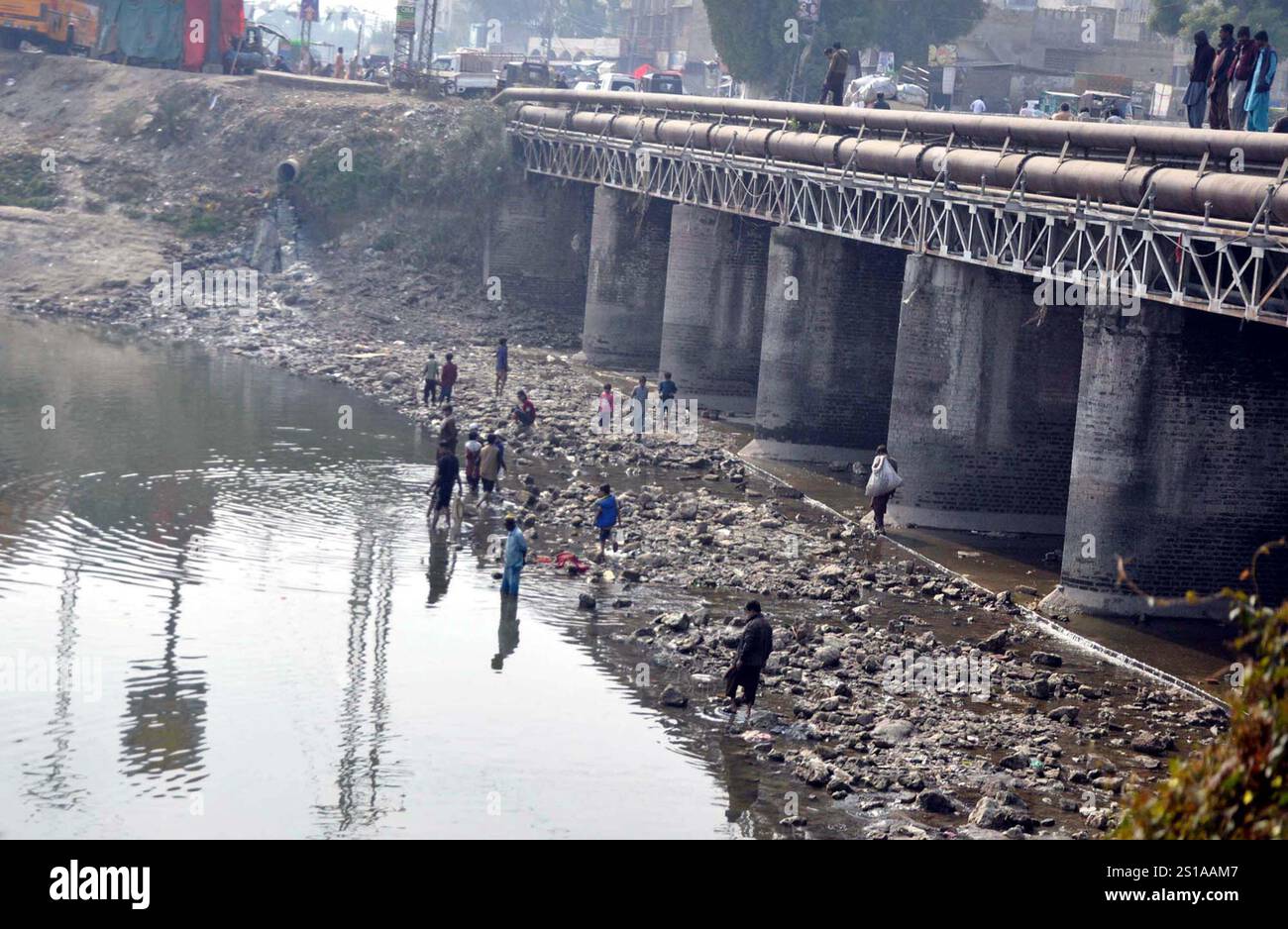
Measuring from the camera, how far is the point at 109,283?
47438 millimetres

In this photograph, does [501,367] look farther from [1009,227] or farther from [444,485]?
[1009,227]

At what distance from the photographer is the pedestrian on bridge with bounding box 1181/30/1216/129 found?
2362 centimetres

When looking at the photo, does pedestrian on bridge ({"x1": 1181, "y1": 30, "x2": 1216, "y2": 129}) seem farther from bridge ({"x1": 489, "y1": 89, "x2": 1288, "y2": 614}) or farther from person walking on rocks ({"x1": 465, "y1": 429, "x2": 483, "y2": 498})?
person walking on rocks ({"x1": 465, "y1": 429, "x2": 483, "y2": 498})

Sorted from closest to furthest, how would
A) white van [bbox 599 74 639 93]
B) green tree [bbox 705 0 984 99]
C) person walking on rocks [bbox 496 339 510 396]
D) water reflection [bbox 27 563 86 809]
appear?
water reflection [bbox 27 563 86 809] → person walking on rocks [bbox 496 339 510 396] → white van [bbox 599 74 639 93] → green tree [bbox 705 0 984 99]

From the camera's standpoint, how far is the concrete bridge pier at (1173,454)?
22.1 m

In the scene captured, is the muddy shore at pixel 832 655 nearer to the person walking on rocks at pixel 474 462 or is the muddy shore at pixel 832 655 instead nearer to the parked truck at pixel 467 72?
the person walking on rocks at pixel 474 462

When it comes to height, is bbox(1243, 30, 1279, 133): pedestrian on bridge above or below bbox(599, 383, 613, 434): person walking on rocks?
above

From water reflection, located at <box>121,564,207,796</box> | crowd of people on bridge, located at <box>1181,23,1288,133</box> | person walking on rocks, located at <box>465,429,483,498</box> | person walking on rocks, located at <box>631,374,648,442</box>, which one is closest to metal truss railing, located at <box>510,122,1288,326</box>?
crowd of people on bridge, located at <box>1181,23,1288,133</box>

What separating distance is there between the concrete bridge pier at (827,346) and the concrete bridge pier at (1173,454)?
10942mm

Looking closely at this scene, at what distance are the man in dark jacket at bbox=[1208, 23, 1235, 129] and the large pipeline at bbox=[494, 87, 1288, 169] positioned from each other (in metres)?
1.52

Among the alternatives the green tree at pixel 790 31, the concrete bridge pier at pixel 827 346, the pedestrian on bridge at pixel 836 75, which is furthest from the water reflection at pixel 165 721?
the green tree at pixel 790 31
